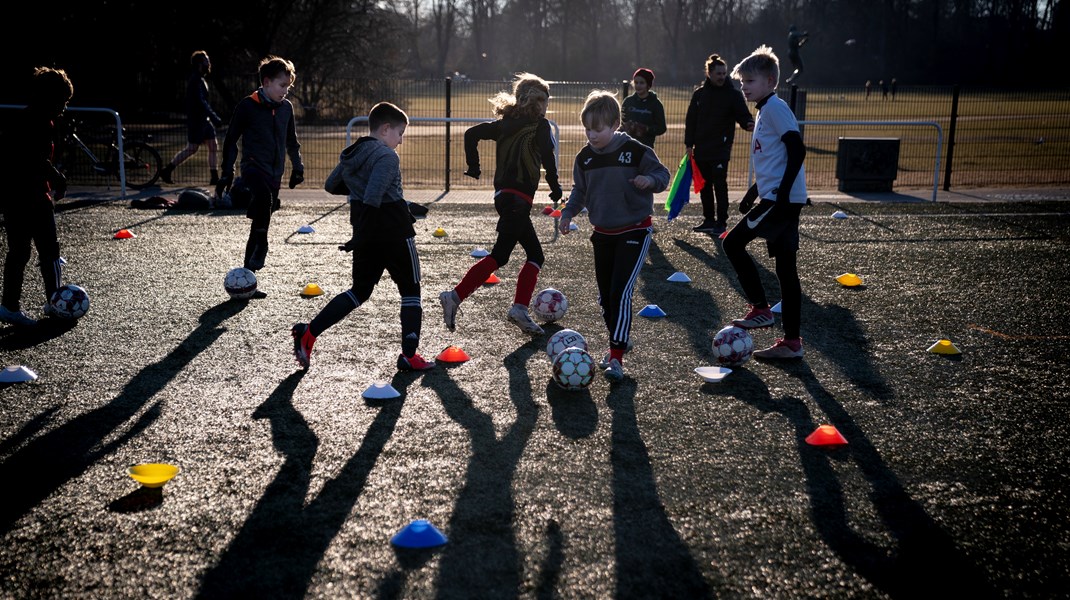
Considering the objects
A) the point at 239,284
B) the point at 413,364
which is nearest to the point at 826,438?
the point at 413,364

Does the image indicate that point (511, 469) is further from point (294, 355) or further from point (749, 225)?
point (749, 225)

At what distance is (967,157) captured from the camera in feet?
70.5

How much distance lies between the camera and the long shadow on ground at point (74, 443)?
409 cm

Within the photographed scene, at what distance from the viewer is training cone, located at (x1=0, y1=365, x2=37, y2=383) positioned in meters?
5.57

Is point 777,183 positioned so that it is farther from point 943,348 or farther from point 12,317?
point 12,317

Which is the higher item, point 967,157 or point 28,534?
point 967,157

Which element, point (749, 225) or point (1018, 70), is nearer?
point (749, 225)

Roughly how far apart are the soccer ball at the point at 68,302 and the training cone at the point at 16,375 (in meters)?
1.37

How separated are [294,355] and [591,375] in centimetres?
214

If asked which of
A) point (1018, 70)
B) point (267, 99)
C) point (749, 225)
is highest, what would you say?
point (1018, 70)

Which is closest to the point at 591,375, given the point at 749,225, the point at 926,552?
the point at 749,225

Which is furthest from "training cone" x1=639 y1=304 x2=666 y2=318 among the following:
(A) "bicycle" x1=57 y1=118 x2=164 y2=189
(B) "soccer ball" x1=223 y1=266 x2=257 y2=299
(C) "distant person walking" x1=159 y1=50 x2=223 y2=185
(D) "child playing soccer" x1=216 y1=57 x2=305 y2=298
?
(A) "bicycle" x1=57 y1=118 x2=164 y2=189

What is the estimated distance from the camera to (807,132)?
2875cm

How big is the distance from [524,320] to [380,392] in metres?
1.80
